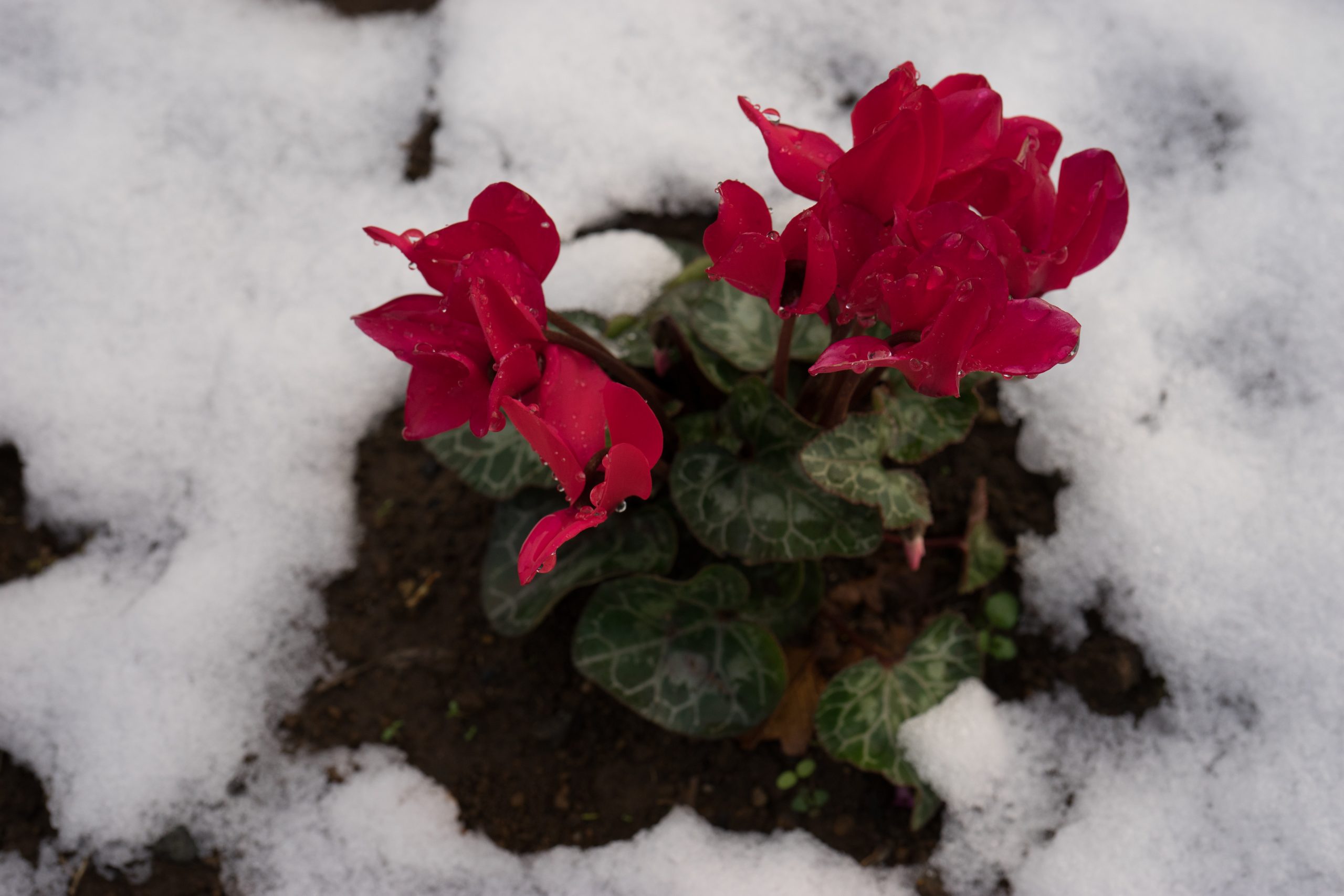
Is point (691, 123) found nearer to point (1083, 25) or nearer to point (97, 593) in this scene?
point (1083, 25)

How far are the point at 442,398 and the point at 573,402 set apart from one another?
14 cm

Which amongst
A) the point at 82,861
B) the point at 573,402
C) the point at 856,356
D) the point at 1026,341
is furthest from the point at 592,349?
the point at 82,861

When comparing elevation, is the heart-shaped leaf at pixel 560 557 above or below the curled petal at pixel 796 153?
below

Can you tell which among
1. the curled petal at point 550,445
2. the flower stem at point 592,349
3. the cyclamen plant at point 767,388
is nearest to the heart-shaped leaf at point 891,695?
the cyclamen plant at point 767,388

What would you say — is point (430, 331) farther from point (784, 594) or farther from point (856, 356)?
point (784, 594)

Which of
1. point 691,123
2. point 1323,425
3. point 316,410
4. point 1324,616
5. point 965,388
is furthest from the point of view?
point 691,123

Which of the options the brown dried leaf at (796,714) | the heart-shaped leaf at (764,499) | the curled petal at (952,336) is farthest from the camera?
the brown dried leaf at (796,714)

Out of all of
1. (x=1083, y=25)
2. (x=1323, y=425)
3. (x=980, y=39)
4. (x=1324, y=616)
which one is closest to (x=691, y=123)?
(x=980, y=39)

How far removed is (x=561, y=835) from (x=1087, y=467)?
1.08m

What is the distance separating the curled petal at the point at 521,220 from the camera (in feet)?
3.00

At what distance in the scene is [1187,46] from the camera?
1847mm

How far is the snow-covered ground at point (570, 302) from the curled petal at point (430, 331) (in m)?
0.75

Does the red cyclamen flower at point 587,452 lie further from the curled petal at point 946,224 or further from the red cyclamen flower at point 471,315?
the curled petal at point 946,224

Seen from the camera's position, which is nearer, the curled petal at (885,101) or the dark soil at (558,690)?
the curled petal at (885,101)
